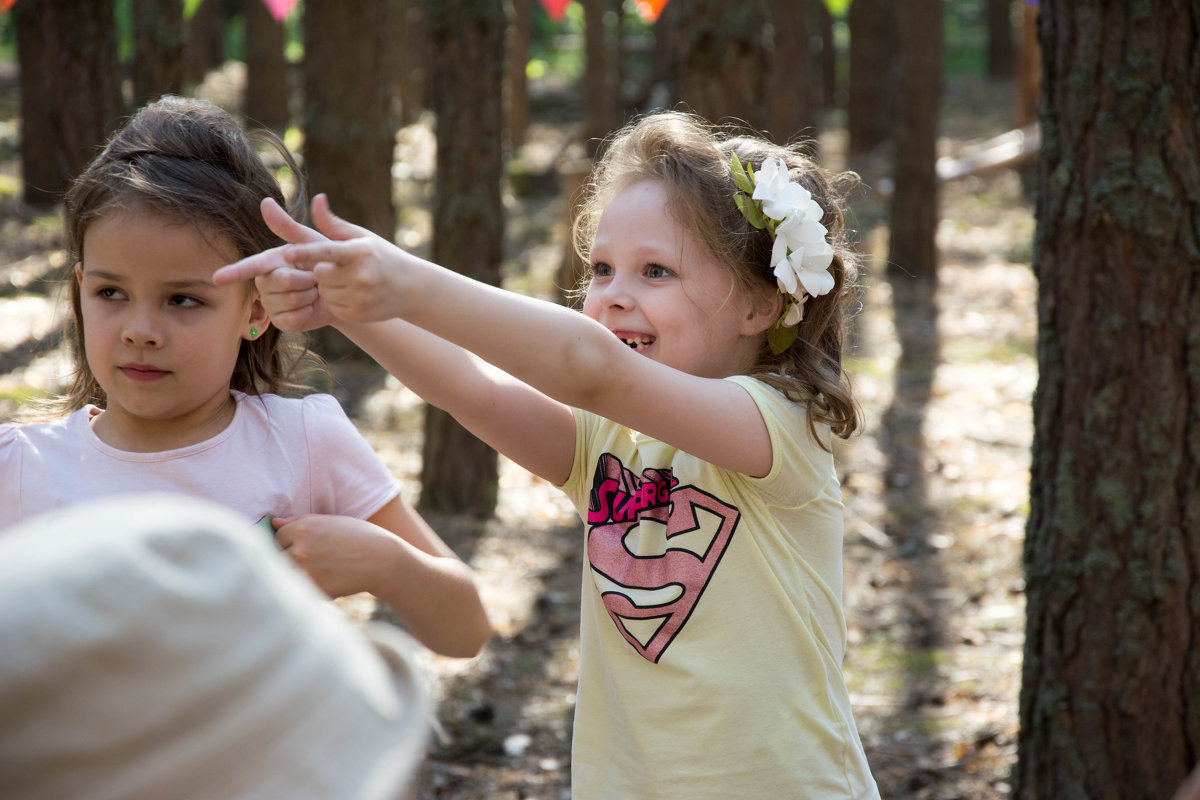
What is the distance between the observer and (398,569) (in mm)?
1762

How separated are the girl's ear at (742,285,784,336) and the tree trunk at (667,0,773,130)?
8.72ft

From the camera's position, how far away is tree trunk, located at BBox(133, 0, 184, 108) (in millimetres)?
7316

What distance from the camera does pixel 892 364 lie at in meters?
8.57

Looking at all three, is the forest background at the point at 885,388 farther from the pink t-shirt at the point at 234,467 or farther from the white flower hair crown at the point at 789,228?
the white flower hair crown at the point at 789,228

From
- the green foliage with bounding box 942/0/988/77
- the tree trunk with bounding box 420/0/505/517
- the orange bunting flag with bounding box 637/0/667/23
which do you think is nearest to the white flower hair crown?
the tree trunk with bounding box 420/0/505/517

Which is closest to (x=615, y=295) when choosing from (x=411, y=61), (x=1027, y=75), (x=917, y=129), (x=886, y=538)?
(x=886, y=538)

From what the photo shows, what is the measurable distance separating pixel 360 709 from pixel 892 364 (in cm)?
809

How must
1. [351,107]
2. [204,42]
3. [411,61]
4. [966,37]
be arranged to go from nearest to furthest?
[351,107] < [411,61] < [204,42] < [966,37]

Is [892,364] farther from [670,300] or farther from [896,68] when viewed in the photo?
[670,300]

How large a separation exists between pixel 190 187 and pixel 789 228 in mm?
976

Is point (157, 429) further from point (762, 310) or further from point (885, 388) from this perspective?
A: point (885, 388)

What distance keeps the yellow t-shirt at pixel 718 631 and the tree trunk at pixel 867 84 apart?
51.0 ft

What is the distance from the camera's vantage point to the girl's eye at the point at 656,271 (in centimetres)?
200

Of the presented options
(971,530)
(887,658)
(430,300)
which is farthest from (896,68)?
(430,300)
